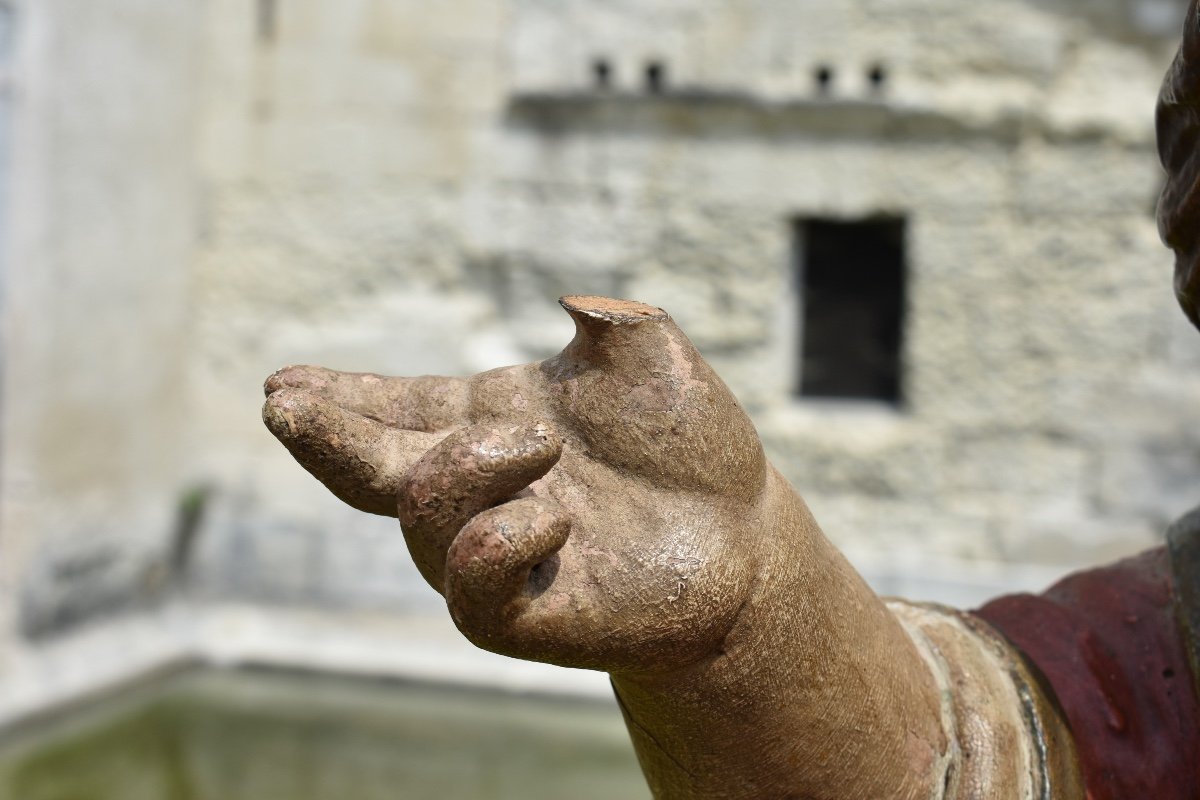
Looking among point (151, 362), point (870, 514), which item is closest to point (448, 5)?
point (151, 362)

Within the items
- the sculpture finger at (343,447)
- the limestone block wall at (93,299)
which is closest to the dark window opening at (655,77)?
the limestone block wall at (93,299)

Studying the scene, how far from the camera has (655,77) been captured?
13.2 feet

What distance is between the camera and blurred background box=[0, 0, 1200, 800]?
3738 millimetres

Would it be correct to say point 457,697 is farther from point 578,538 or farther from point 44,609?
point 578,538

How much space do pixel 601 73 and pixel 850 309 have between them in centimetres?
119

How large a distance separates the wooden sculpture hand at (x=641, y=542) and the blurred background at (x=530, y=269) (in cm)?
276

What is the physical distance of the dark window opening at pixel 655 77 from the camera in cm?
398

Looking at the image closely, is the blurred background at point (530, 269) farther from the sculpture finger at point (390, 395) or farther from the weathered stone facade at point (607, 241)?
the sculpture finger at point (390, 395)

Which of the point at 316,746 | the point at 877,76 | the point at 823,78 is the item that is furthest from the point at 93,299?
the point at 877,76

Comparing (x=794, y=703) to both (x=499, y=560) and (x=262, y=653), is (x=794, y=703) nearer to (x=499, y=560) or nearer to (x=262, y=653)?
(x=499, y=560)

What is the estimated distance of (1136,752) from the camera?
1.00m

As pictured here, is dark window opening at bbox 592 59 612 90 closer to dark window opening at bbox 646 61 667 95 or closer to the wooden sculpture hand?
dark window opening at bbox 646 61 667 95

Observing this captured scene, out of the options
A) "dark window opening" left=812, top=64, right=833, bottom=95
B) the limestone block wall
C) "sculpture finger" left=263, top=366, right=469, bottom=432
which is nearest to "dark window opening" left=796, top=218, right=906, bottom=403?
"dark window opening" left=812, top=64, right=833, bottom=95

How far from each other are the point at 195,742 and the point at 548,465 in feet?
10.2
